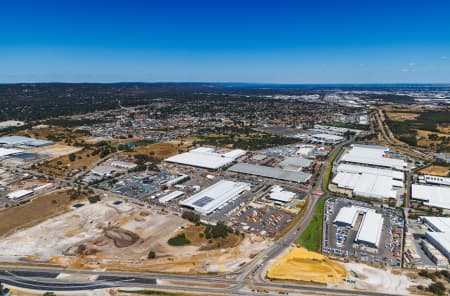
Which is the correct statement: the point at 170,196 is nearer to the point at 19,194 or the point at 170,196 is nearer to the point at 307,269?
the point at 19,194

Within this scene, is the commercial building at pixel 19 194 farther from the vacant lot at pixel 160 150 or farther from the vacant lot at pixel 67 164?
the vacant lot at pixel 160 150

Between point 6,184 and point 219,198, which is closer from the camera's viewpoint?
point 219,198

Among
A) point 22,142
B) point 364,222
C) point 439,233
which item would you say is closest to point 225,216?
point 364,222

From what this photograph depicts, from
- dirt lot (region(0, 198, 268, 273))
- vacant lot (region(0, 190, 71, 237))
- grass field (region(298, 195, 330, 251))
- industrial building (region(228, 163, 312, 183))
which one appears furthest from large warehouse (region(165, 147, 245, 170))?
grass field (region(298, 195, 330, 251))

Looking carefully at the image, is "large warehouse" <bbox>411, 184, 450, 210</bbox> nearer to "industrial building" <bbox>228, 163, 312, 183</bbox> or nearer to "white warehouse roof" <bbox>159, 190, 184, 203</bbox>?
"industrial building" <bbox>228, 163, 312, 183</bbox>

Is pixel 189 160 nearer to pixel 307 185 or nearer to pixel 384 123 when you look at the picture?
pixel 307 185

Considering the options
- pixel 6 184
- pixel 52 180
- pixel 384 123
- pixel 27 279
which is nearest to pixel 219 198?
pixel 27 279

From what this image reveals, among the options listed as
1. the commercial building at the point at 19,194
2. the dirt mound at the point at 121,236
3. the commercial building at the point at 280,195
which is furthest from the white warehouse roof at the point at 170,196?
the commercial building at the point at 19,194
